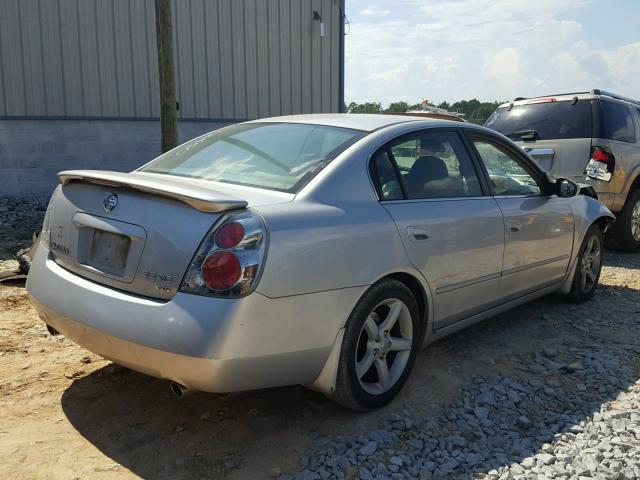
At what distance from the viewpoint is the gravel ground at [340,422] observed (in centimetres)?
279

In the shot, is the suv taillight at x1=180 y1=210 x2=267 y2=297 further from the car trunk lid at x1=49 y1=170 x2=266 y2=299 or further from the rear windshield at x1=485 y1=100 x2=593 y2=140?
the rear windshield at x1=485 y1=100 x2=593 y2=140

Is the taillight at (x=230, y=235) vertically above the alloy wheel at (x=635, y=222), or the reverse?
the taillight at (x=230, y=235)

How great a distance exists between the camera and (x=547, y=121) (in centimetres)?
748

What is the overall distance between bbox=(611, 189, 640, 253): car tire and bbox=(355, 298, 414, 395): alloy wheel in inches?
207

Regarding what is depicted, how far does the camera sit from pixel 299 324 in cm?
279

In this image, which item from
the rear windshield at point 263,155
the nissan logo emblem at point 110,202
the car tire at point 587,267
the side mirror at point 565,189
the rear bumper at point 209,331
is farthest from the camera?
the car tire at point 587,267

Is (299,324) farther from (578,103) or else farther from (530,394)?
(578,103)

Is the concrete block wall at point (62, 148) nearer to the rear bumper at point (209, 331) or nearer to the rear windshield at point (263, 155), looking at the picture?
the rear windshield at point (263, 155)

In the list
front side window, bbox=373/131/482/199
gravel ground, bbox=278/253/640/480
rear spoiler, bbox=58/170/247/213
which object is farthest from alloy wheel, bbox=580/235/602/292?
rear spoiler, bbox=58/170/247/213

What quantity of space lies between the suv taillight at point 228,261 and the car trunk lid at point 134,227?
0.15 ft

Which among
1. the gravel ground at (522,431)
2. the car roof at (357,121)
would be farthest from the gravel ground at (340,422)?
the car roof at (357,121)

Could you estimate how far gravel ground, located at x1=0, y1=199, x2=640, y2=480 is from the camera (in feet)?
9.14

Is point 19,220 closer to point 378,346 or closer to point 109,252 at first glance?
point 109,252

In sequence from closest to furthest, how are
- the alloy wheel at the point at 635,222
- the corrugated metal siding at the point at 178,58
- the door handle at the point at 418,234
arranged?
the door handle at the point at 418,234, the alloy wheel at the point at 635,222, the corrugated metal siding at the point at 178,58
